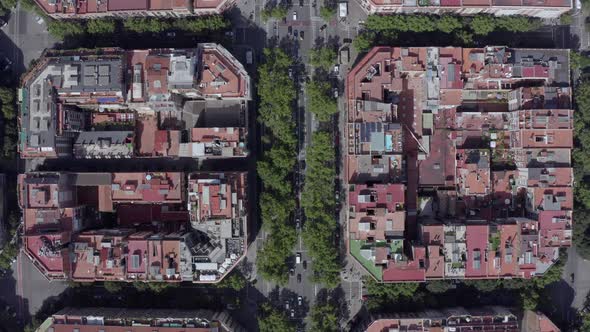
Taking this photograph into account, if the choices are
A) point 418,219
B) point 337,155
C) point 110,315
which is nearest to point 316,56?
point 337,155

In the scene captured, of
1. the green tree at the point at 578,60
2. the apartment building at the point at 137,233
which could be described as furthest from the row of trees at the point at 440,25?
the apartment building at the point at 137,233

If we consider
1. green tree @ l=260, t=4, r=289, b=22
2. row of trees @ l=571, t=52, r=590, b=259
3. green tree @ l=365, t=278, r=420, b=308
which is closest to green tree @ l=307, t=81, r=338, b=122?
green tree @ l=260, t=4, r=289, b=22

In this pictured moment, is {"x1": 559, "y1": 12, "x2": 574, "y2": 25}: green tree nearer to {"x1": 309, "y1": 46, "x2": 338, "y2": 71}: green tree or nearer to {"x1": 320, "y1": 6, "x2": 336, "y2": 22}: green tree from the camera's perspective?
{"x1": 320, "y1": 6, "x2": 336, "y2": 22}: green tree

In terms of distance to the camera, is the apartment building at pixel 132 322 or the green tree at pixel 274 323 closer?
the apartment building at pixel 132 322

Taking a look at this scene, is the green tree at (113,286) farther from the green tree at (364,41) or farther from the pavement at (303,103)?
the green tree at (364,41)

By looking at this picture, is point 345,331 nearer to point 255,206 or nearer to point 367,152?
point 255,206
